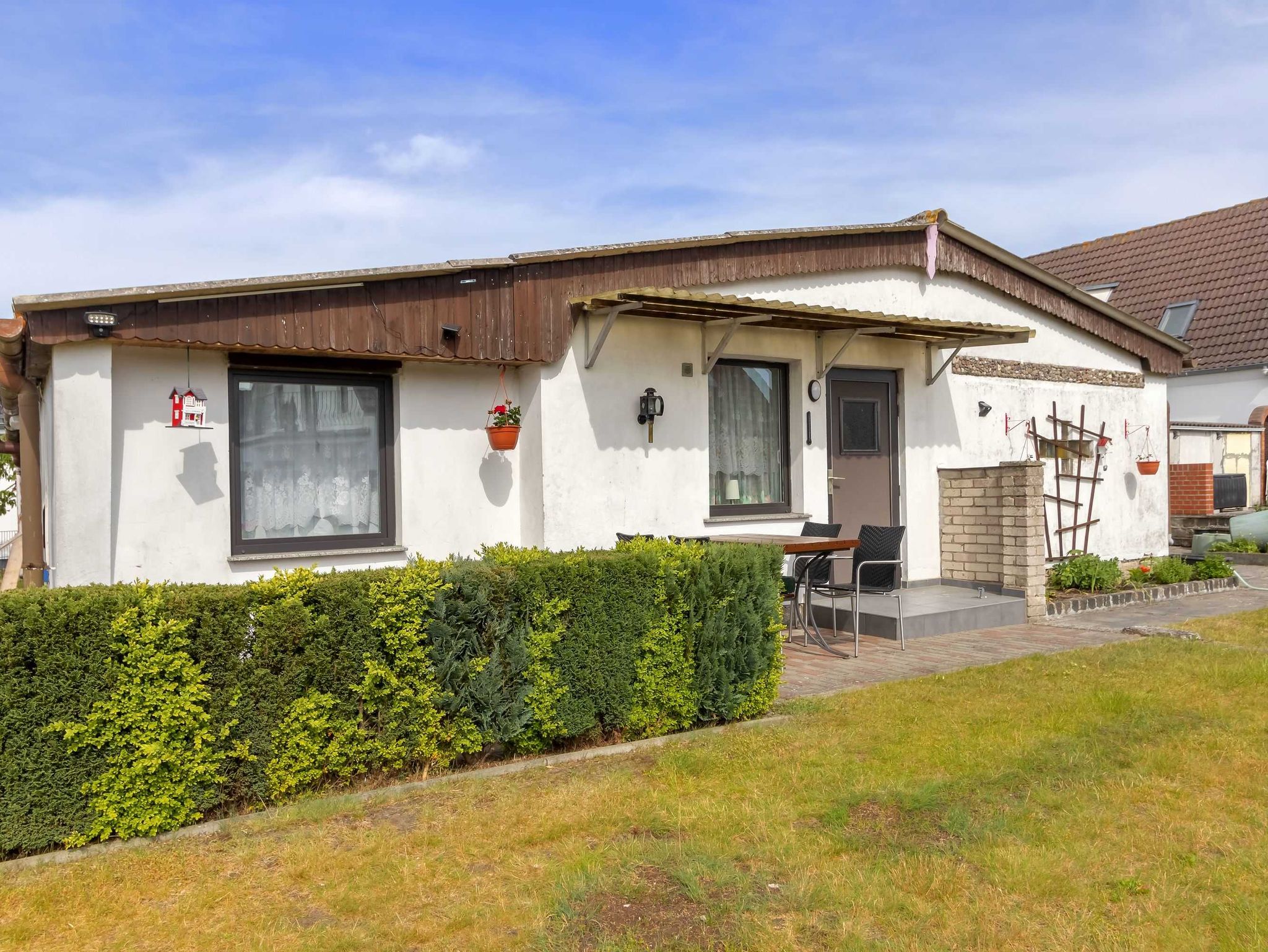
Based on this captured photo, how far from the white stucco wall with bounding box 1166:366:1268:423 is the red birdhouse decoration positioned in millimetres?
16756

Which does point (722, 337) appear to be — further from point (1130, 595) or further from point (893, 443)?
point (1130, 595)

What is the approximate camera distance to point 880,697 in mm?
6246

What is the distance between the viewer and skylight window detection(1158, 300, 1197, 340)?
19672mm

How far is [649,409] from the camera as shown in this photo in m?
8.55

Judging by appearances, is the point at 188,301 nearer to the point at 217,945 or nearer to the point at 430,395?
the point at 430,395

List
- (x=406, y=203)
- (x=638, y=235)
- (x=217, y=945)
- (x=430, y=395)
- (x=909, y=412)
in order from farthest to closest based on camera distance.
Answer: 1. (x=406, y=203)
2. (x=909, y=412)
3. (x=638, y=235)
4. (x=430, y=395)
5. (x=217, y=945)

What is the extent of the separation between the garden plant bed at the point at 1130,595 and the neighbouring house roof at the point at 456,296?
3912 millimetres

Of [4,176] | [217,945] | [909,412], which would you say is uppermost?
[4,176]

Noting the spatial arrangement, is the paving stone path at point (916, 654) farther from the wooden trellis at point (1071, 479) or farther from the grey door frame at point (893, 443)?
the wooden trellis at point (1071, 479)

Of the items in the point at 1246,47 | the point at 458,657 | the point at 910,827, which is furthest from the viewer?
the point at 1246,47

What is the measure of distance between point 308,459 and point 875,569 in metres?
4.80

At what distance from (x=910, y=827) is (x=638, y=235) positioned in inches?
251

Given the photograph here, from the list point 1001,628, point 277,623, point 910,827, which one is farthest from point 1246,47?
point 277,623

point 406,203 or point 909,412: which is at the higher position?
point 406,203
